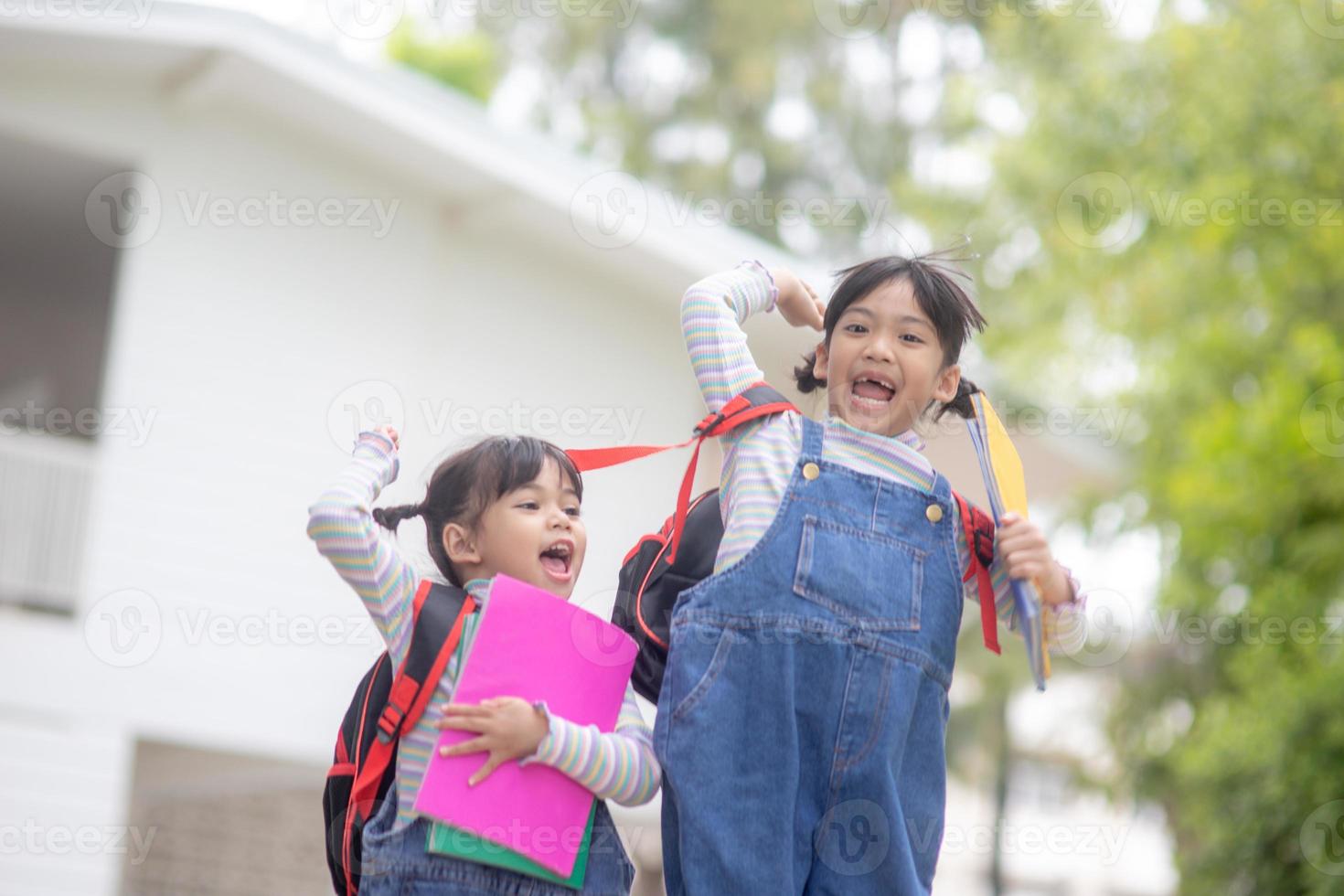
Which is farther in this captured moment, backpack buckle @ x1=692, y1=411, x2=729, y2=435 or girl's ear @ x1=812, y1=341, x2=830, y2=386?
girl's ear @ x1=812, y1=341, x2=830, y2=386

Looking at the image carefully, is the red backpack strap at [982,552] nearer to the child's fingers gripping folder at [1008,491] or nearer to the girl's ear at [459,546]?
the child's fingers gripping folder at [1008,491]

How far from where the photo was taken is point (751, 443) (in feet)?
7.59

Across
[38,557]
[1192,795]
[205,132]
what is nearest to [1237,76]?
[1192,795]

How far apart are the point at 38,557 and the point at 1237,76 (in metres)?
7.13

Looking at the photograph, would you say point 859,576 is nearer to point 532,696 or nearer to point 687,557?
point 687,557

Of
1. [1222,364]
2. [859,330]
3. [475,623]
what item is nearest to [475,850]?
[475,623]

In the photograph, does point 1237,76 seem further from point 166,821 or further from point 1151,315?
point 166,821

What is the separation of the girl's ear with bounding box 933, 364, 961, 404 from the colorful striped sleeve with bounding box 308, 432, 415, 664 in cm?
86

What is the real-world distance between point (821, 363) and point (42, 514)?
248 inches

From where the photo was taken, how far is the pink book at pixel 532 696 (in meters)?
2.20

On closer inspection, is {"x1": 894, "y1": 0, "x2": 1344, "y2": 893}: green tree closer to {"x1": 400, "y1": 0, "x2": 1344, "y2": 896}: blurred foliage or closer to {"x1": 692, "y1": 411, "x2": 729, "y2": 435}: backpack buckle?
{"x1": 400, "y1": 0, "x2": 1344, "y2": 896}: blurred foliage

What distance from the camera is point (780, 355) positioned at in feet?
13.9

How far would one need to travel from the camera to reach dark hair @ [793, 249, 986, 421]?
7.75ft

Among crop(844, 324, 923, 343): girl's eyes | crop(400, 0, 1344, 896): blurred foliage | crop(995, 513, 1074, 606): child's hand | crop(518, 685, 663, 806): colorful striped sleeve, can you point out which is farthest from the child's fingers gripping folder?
crop(400, 0, 1344, 896): blurred foliage
